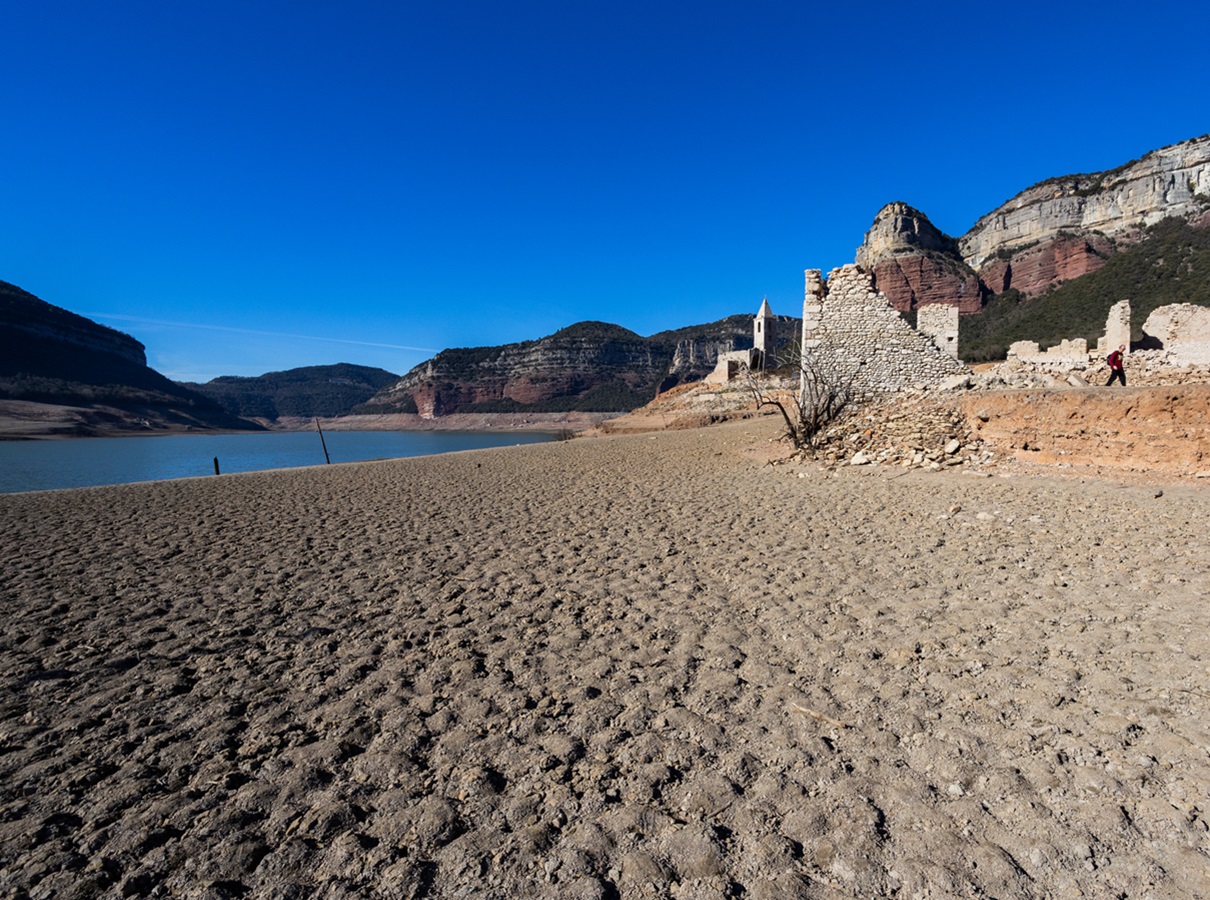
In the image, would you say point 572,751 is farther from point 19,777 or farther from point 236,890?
point 19,777

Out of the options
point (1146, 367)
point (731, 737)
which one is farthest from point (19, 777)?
point (1146, 367)

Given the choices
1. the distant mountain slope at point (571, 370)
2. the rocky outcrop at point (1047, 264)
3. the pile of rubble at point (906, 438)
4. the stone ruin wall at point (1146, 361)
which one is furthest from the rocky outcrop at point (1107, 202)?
the pile of rubble at point (906, 438)

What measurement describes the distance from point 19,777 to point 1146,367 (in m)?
17.2

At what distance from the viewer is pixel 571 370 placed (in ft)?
355

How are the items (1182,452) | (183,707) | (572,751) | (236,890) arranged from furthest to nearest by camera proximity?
(1182,452)
(183,707)
(572,751)
(236,890)

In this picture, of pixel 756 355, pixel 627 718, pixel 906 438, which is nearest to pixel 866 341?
pixel 906 438

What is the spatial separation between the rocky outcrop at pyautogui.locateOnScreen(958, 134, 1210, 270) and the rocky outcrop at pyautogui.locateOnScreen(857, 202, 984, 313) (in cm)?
514

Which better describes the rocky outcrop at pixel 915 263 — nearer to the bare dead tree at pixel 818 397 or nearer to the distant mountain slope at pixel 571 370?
the distant mountain slope at pixel 571 370

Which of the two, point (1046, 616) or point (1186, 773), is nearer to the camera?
point (1186, 773)

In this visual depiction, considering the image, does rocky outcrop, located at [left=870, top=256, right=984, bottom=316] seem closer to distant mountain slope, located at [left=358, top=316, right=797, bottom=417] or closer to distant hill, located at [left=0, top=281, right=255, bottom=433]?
distant mountain slope, located at [left=358, top=316, right=797, bottom=417]

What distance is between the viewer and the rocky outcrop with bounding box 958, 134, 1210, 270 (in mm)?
51688

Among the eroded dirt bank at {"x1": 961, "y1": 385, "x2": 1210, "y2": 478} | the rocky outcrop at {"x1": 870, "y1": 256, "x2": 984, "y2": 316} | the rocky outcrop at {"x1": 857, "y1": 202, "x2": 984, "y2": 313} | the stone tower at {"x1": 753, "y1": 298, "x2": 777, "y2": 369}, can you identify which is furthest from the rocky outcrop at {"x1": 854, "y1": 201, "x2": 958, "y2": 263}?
the eroded dirt bank at {"x1": 961, "y1": 385, "x2": 1210, "y2": 478}

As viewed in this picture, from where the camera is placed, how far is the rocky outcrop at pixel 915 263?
2223 inches

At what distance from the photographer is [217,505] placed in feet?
29.8
